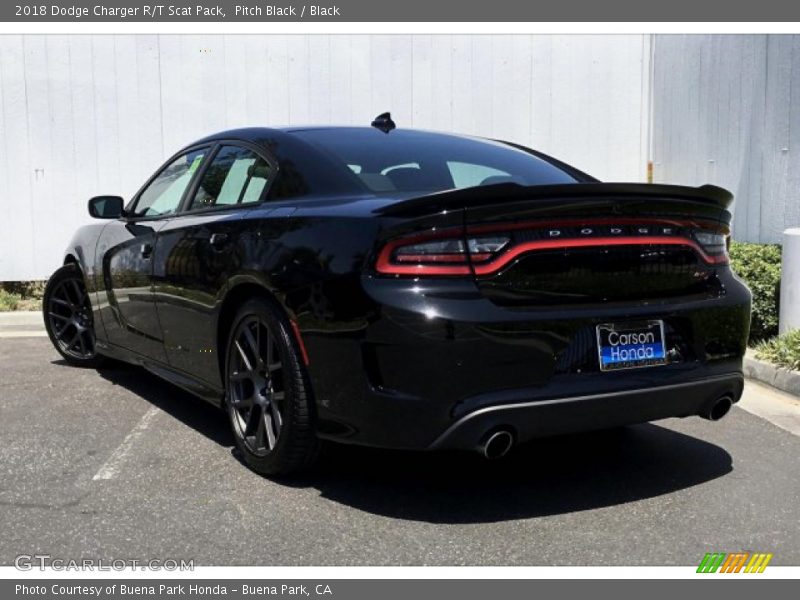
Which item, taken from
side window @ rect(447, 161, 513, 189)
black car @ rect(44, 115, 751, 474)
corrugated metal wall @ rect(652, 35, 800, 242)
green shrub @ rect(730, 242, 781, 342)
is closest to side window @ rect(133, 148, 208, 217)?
black car @ rect(44, 115, 751, 474)

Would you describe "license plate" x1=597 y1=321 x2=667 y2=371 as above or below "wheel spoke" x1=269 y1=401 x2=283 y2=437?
above

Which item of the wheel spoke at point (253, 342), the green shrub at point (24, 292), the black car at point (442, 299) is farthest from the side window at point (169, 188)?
the green shrub at point (24, 292)

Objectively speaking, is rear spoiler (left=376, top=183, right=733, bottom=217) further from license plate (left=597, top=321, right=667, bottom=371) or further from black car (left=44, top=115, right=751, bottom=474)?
license plate (left=597, top=321, right=667, bottom=371)

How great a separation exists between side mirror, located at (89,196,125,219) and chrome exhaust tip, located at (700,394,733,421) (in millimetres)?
3640

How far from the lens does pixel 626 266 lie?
325cm

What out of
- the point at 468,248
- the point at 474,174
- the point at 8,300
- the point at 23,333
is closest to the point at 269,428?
the point at 468,248

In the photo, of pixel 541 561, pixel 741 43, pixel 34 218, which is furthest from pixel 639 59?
pixel 541 561

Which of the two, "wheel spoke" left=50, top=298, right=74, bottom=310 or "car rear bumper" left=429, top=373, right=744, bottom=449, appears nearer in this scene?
"car rear bumper" left=429, top=373, right=744, bottom=449

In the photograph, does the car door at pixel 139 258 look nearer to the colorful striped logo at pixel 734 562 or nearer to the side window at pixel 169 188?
the side window at pixel 169 188

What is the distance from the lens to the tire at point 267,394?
11.1ft

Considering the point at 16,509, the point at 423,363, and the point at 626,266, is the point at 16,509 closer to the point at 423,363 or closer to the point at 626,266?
the point at 423,363

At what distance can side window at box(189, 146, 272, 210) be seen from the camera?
4.02m

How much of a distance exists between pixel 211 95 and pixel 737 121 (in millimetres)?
5354

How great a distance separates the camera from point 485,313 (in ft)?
9.79
